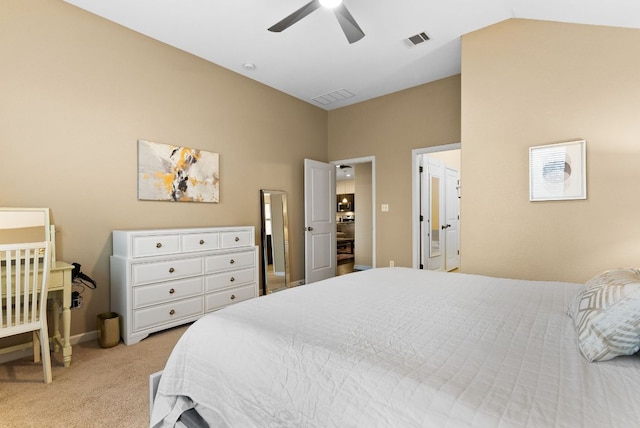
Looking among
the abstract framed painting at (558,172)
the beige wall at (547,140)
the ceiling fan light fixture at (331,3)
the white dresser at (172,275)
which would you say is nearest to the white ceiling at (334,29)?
the beige wall at (547,140)

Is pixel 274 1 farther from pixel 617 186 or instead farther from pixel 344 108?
pixel 617 186

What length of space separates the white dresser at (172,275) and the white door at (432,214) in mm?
2772

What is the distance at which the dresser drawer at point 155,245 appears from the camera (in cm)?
282

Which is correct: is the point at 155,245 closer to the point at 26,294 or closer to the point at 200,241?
the point at 200,241

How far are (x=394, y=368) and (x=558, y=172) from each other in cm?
280

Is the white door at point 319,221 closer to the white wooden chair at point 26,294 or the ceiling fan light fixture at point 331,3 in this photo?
the ceiling fan light fixture at point 331,3

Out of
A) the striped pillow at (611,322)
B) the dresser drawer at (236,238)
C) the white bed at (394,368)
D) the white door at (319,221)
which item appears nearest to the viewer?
the white bed at (394,368)

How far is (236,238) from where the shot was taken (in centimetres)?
362

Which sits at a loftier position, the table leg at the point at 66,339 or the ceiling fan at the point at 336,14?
the ceiling fan at the point at 336,14

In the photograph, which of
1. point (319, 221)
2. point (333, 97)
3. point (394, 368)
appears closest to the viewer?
point (394, 368)

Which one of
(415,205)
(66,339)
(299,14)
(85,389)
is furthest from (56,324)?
(415,205)

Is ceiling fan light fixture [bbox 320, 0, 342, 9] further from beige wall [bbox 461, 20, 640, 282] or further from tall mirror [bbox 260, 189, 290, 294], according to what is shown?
tall mirror [bbox 260, 189, 290, 294]

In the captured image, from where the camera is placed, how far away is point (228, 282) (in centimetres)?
348

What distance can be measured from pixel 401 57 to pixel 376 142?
1.46 m
